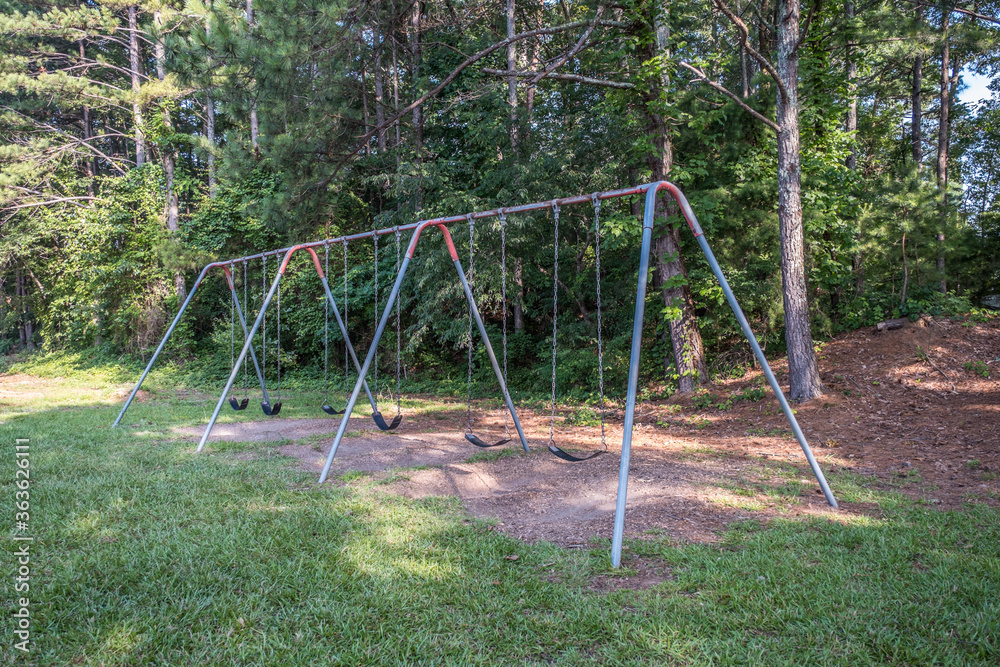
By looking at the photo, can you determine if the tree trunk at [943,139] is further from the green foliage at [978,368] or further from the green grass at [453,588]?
the green grass at [453,588]

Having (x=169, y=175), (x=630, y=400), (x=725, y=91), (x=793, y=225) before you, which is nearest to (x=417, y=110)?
(x=725, y=91)

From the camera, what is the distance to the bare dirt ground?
4098 millimetres

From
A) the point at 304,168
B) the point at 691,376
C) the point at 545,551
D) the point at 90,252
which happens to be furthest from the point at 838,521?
the point at 90,252

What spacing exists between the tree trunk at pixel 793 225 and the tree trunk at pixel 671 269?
137cm

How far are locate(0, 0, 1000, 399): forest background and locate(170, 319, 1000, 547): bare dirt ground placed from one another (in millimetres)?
728

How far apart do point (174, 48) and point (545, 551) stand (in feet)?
27.6

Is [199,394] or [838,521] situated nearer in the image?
[838,521]

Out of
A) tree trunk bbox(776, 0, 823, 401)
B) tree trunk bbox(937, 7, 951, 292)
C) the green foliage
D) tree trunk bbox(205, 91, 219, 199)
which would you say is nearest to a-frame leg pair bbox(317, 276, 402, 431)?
tree trunk bbox(776, 0, 823, 401)

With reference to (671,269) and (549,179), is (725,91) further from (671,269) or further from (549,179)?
(549,179)

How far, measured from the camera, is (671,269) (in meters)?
8.39

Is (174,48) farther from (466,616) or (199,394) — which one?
(466,616)

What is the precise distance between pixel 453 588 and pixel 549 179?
733 centimetres

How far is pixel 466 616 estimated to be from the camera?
259 cm

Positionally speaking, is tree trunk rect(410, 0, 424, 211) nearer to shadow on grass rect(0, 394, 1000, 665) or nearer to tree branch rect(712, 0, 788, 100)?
tree branch rect(712, 0, 788, 100)
